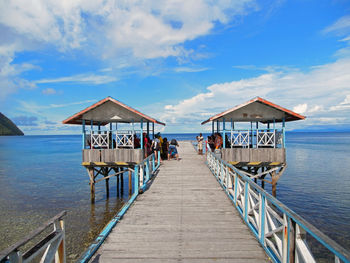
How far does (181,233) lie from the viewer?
488cm

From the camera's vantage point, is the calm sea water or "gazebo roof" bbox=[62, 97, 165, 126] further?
"gazebo roof" bbox=[62, 97, 165, 126]

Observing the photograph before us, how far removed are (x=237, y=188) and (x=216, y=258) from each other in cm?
291

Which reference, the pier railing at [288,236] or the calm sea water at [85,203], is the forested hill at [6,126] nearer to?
the calm sea water at [85,203]

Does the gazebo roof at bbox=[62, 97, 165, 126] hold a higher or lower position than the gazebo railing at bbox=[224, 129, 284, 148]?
higher

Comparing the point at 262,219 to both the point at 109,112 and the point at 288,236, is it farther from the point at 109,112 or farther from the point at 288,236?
the point at 109,112

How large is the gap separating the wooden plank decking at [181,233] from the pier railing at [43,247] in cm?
92

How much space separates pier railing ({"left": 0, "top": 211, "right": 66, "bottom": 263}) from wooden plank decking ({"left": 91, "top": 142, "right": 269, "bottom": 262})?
92cm

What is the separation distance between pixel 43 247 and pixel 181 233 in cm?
280

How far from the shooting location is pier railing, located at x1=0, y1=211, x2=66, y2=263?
2305 millimetres

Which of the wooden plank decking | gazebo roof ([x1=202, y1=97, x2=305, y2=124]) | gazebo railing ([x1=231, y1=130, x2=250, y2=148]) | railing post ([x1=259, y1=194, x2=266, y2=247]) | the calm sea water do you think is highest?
gazebo roof ([x1=202, y1=97, x2=305, y2=124])

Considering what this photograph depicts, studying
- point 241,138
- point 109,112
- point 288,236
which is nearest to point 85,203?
point 109,112

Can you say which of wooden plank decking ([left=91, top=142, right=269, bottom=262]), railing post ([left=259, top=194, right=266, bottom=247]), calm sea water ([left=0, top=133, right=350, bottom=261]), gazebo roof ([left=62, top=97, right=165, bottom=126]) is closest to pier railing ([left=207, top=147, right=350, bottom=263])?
railing post ([left=259, top=194, right=266, bottom=247])

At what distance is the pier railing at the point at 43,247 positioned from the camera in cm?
230

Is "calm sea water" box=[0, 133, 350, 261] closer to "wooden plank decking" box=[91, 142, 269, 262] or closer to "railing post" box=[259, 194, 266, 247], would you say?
"wooden plank decking" box=[91, 142, 269, 262]
